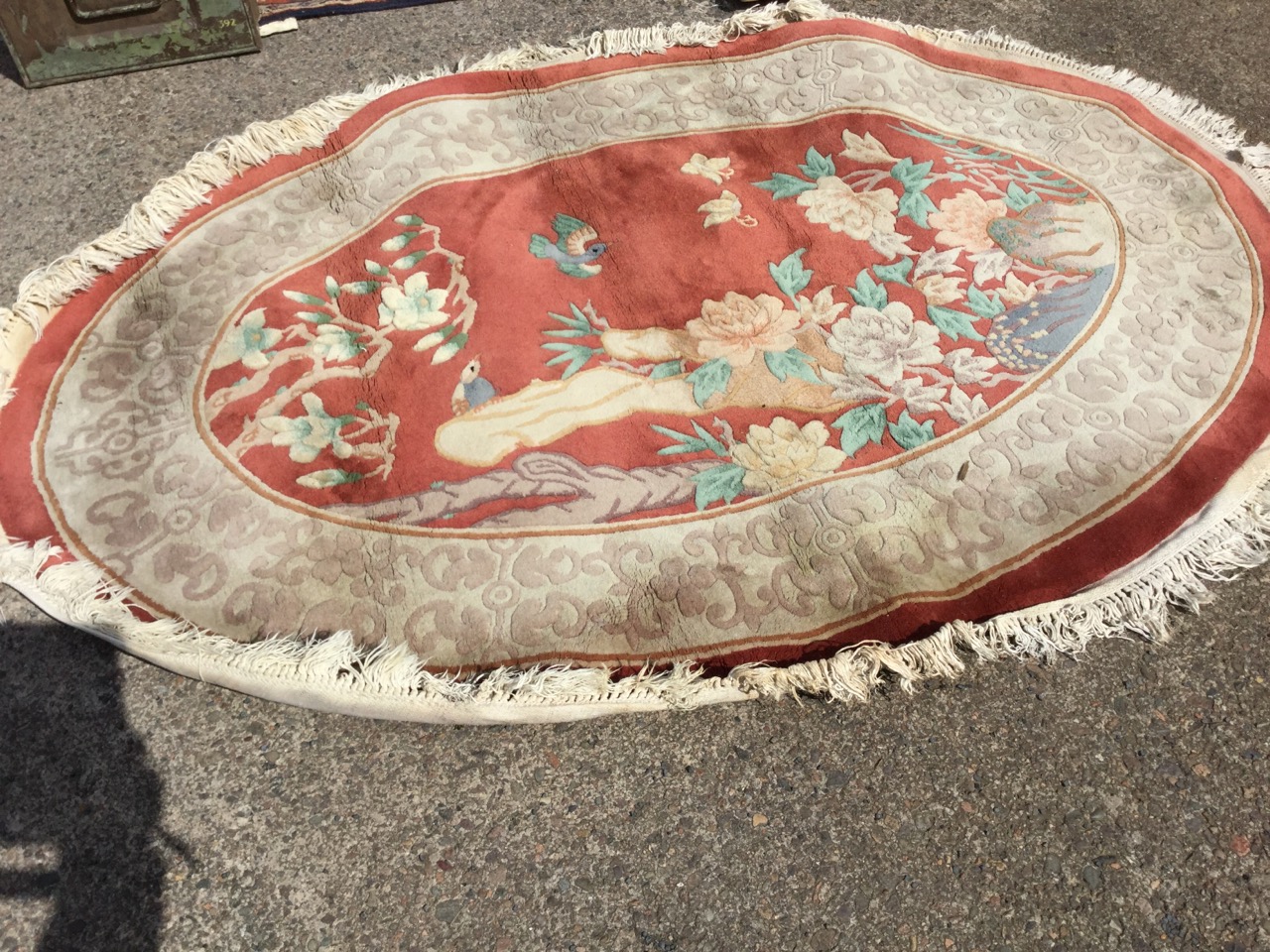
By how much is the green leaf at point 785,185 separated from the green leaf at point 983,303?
40 cm

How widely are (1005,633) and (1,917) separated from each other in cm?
127

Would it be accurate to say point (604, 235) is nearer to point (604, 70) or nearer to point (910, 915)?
point (604, 70)

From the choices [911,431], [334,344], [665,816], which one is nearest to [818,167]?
[911,431]

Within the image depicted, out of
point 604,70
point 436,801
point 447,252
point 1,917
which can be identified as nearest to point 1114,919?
point 436,801

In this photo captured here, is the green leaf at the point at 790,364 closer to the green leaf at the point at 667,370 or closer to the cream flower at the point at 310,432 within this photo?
the green leaf at the point at 667,370

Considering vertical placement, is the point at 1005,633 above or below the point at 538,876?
above

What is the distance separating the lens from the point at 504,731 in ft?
4.18

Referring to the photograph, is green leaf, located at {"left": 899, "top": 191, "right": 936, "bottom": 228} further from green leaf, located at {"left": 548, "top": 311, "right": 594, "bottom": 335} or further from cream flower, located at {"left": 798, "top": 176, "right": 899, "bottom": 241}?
green leaf, located at {"left": 548, "top": 311, "right": 594, "bottom": 335}

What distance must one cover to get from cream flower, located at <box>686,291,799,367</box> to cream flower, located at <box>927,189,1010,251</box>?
36 cm

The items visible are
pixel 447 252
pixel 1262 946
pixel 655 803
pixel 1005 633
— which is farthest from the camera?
pixel 447 252

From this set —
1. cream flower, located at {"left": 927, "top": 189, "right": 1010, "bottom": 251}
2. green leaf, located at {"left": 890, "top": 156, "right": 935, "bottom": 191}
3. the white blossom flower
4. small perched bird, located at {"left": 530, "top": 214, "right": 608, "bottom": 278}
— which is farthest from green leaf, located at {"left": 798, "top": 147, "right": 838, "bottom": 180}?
the white blossom flower

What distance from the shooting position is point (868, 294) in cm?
172

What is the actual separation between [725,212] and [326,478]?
91 cm

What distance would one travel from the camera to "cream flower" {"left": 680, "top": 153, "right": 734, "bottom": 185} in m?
1.95
